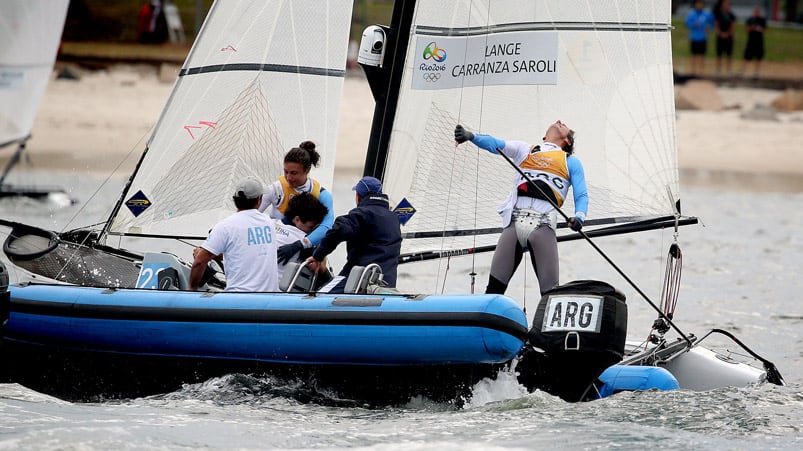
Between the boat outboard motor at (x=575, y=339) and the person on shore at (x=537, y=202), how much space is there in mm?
727

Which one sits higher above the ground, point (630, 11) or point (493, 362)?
point (630, 11)

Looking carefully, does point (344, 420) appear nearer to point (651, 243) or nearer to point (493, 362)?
point (493, 362)

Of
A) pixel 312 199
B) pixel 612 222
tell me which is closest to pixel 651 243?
pixel 612 222

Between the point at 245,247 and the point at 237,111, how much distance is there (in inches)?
71.8

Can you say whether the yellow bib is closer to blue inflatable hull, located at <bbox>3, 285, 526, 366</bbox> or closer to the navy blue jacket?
the navy blue jacket

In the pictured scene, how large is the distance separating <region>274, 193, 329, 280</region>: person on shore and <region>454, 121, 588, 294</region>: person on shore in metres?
1.06

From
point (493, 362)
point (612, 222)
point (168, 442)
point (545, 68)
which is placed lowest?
point (168, 442)

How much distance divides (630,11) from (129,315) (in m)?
3.82

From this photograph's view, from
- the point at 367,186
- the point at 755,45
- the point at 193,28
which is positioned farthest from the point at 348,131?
the point at 367,186

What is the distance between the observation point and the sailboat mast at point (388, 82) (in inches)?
343

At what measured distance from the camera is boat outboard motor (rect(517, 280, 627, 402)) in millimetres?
7207

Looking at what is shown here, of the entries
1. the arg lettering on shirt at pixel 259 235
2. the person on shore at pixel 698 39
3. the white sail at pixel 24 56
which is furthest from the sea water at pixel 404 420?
the person on shore at pixel 698 39

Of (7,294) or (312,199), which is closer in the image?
(7,294)

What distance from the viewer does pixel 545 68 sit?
8.88 meters
